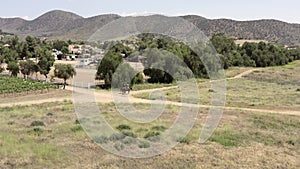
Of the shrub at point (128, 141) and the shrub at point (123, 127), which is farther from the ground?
the shrub at point (123, 127)

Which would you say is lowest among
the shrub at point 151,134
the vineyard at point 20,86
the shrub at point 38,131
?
the vineyard at point 20,86

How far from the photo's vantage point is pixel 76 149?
16.8 m

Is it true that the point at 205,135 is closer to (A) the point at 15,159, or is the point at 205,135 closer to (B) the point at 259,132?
(B) the point at 259,132

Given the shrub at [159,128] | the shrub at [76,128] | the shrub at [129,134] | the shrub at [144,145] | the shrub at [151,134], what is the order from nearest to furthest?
the shrub at [144,145] → the shrub at [129,134] → the shrub at [151,134] → the shrub at [76,128] → the shrub at [159,128]

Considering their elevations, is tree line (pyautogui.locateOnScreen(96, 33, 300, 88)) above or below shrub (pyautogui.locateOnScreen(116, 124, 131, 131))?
above

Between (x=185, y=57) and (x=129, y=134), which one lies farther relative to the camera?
(x=185, y=57)

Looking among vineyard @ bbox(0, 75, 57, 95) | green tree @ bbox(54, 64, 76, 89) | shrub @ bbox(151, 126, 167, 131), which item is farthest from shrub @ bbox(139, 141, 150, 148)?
green tree @ bbox(54, 64, 76, 89)

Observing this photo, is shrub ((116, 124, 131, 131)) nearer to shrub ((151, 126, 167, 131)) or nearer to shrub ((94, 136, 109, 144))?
shrub ((151, 126, 167, 131))

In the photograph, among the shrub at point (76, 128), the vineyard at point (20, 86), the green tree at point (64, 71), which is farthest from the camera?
the green tree at point (64, 71)

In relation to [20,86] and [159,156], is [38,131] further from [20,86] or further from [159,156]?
[20,86]

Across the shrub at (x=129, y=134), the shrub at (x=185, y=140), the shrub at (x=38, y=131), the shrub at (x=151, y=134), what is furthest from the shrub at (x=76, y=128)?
the shrub at (x=185, y=140)

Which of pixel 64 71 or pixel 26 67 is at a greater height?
pixel 64 71

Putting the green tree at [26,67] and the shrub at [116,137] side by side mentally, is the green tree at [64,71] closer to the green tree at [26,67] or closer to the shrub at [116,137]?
the green tree at [26,67]

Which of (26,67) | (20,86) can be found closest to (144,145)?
(20,86)
